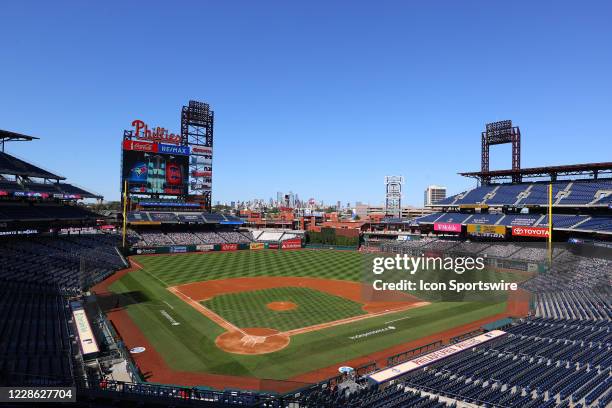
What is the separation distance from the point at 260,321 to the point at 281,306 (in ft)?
14.8

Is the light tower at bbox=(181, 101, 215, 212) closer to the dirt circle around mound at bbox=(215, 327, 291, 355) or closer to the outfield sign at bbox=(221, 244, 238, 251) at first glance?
the outfield sign at bbox=(221, 244, 238, 251)

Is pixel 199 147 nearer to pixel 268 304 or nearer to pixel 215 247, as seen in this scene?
pixel 215 247

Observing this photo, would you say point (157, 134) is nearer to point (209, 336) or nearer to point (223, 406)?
point (209, 336)

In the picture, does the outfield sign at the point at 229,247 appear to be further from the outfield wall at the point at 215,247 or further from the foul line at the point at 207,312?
the foul line at the point at 207,312

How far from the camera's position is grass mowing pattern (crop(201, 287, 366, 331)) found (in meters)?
27.7

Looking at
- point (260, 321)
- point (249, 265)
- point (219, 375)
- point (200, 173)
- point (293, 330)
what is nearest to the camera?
point (219, 375)

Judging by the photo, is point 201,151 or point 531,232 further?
point 201,151

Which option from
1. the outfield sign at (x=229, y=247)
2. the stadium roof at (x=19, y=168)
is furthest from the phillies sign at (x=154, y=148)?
the outfield sign at (x=229, y=247)

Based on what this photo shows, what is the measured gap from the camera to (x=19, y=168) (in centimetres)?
4200

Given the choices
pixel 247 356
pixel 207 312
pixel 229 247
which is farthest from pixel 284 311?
pixel 229 247

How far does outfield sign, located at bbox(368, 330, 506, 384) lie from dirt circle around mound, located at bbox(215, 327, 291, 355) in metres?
8.00

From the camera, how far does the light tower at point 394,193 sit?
4835 inches

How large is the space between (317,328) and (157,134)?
52370 mm

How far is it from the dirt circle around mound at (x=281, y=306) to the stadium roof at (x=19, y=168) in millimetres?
30939
